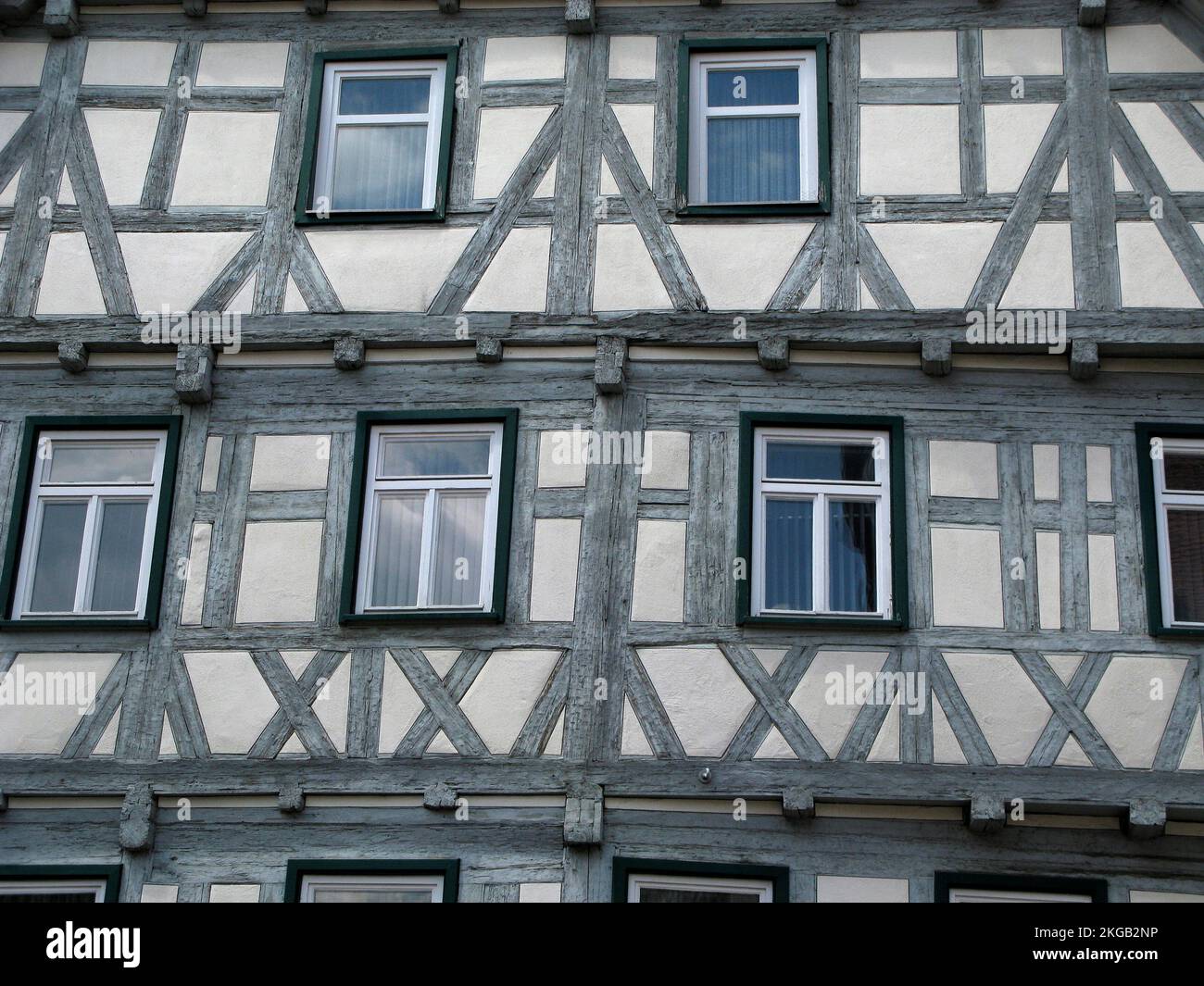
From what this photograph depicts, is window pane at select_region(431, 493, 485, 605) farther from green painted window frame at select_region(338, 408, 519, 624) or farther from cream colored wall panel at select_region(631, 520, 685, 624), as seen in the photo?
cream colored wall panel at select_region(631, 520, 685, 624)

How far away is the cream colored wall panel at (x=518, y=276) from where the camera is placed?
537 inches

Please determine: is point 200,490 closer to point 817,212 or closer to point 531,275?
point 531,275

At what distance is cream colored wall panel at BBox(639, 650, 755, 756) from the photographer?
40.8 feet

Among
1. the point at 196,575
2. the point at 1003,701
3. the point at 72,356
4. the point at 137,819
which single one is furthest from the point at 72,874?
the point at 1003,701

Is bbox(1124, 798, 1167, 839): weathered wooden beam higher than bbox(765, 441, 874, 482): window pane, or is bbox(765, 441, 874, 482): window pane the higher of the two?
bbox(765, 441, 874, 482): window pane

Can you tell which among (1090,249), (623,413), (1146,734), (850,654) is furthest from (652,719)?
(1090,249)

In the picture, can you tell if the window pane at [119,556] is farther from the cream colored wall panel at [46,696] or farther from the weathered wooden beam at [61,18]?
the weathered wooden beam at [61,18]

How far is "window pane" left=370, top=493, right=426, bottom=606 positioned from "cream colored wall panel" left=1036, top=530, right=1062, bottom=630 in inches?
164

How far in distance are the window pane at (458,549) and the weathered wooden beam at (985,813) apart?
351cm

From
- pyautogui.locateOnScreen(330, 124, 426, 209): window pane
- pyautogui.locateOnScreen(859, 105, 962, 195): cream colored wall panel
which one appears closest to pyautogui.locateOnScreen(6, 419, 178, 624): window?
pyautogui.locateOnScreen(330, 124, 426, 209): window pane

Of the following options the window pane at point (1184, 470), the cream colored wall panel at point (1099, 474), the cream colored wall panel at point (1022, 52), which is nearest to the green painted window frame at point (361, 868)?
the cream colored wall panel at point (1099, 474)

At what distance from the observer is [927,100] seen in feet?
46.4

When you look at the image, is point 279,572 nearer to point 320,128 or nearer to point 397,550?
point 397,550

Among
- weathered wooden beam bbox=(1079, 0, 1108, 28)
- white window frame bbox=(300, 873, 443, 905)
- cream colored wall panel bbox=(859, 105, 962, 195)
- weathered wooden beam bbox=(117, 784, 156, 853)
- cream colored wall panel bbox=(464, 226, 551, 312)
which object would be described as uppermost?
weathered wooden beam bbox=(1079, 0, 1108, 28)
